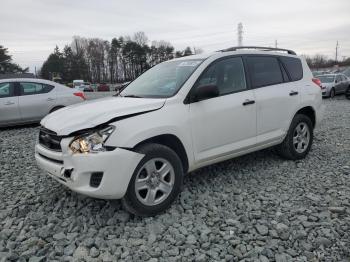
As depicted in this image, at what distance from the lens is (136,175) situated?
11.1 ft

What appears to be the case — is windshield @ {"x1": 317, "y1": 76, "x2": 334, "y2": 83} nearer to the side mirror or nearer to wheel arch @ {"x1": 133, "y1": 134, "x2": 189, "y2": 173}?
the side mirror

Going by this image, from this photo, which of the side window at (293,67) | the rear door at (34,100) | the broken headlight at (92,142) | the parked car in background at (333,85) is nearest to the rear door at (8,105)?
the rear door at (34,100)

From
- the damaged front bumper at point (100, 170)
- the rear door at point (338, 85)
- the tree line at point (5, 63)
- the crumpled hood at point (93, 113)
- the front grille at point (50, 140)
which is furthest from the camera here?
the tree line at point (5, 63)

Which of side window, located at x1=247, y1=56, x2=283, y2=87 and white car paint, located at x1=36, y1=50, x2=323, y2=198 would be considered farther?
side window, located at x1=247, y1=56, x2=283, y2=87

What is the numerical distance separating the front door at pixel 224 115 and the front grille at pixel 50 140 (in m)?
1.49

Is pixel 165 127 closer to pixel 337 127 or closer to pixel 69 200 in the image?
pixel 69 200

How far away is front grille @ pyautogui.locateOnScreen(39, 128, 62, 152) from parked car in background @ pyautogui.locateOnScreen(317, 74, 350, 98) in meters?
18.2

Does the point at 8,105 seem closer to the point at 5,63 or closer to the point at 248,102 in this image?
the point at 248,102

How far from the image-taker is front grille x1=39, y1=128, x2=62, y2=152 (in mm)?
3471

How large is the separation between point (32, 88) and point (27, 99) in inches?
16.4

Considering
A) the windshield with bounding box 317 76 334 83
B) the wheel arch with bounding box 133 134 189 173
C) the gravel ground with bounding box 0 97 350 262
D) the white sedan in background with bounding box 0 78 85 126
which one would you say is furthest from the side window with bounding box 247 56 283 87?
the windshield with bounding box 317 76 334 83

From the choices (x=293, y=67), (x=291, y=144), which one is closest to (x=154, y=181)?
(x=291, y=144)

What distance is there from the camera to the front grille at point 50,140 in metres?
3.47

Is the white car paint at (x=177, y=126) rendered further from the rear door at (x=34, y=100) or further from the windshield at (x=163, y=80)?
the rear door at (x=34, y=100)
